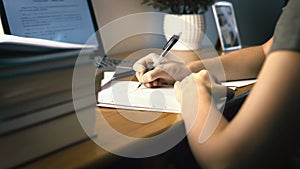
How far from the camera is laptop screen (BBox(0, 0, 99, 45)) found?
0.94 meters

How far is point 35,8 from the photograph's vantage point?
3.28ft

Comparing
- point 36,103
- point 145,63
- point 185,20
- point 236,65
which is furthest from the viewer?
point 185,20

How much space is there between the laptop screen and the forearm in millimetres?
422

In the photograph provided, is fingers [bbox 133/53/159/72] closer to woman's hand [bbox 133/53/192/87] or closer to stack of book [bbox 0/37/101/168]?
woman's hand [bbox 133/53/192/87]

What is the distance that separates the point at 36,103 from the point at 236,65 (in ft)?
2.21

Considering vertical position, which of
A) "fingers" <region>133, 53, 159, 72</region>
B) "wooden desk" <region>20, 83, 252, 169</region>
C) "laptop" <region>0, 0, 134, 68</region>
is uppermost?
"laptop" <region>0, 0, 134, 68</region>

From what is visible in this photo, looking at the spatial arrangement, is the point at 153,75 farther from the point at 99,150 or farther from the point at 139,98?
the point at 99,150

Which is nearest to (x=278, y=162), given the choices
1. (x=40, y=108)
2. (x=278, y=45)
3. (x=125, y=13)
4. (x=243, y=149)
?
(x=243, y=149)

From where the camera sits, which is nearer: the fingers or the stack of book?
the stack of book

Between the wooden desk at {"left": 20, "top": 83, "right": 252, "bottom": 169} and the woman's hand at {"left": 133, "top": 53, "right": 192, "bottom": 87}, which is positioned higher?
the wooden desk at {"left": 20, "top": 83, "right": 252, "bottom": 169}

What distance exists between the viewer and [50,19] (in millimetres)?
1035

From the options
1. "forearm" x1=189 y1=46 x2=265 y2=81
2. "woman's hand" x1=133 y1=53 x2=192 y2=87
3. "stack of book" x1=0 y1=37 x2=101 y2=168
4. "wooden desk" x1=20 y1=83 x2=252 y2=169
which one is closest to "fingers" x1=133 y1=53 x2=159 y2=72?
"woman's hand" x1=133 y1=53 x2=192 y2=87

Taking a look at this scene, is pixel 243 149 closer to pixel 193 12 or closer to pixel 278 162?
pixel 278 162

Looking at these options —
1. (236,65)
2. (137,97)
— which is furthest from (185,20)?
(137,97)
